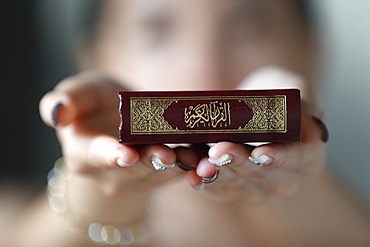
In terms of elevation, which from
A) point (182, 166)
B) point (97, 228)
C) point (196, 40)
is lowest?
point (97, 228)

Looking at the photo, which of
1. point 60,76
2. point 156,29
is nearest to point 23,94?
point 60,76

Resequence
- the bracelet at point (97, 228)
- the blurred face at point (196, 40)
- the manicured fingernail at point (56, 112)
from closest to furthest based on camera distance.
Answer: the manicured fingernail at point (56, 112)
the bracelet at point (97, 228)
the blurred face at point (196, 40)

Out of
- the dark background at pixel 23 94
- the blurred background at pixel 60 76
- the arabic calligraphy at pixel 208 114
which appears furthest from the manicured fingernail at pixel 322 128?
the dark background at pixel 23 94

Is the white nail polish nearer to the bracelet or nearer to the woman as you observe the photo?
the woman

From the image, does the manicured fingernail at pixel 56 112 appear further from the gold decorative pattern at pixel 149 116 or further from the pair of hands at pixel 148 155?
the gold decorative pattern at pixel 149 116

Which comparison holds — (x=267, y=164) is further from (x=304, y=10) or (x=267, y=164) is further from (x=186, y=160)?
(x=304, y=10)

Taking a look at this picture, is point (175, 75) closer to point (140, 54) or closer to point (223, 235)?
point (140, 54)
